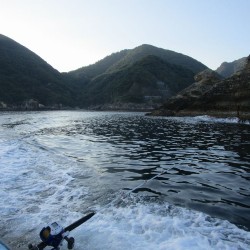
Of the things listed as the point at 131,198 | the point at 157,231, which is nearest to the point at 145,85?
the point at 131,198

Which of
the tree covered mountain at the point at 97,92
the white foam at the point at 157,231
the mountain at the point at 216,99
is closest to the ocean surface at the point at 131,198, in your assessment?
the white foam at the point at 157,231

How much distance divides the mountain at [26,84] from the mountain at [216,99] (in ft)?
317

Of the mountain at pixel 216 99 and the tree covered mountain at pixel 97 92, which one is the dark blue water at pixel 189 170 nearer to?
the mountain at pixel 216 99

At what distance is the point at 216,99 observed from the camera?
209ft

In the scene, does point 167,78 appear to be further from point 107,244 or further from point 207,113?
point 107,244

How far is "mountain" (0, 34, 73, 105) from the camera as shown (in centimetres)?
15288

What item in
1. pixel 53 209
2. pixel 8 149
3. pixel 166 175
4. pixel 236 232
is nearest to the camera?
pixel 236 232

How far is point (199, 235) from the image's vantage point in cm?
827

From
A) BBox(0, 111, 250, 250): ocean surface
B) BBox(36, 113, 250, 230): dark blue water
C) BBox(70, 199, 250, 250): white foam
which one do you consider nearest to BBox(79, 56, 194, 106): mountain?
BBox(36, 113, 250, 230): dark blue water

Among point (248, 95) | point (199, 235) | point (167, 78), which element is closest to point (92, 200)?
point (199, 235)

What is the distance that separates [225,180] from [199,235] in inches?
252

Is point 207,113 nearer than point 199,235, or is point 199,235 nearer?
point 199,235

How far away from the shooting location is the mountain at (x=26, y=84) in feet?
502

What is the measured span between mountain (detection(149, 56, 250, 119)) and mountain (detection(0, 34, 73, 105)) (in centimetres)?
9651
